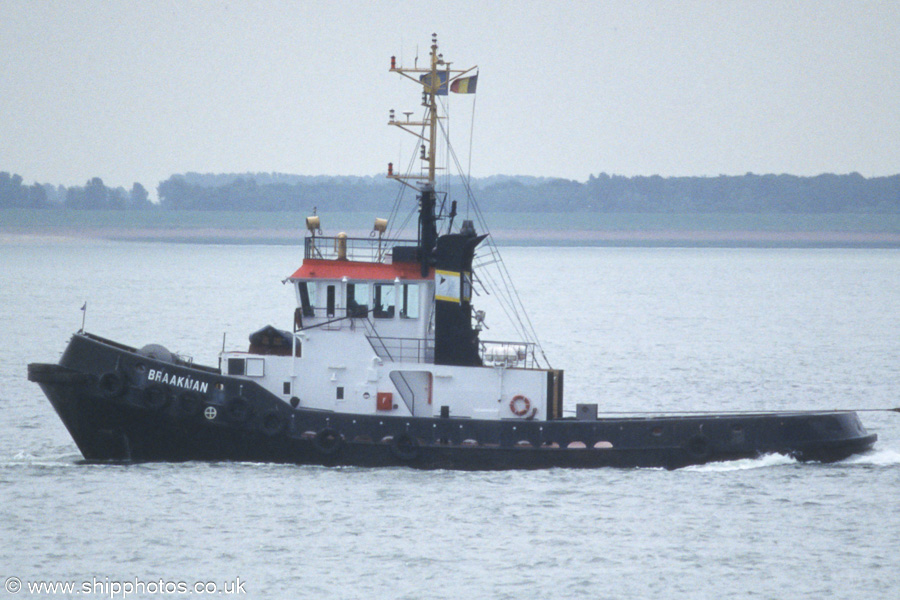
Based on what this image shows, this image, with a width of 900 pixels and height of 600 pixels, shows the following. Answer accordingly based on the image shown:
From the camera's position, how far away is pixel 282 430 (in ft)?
70.6

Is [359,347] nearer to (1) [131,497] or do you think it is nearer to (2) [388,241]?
(2) [388,241]

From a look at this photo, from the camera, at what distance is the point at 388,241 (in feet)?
73.6

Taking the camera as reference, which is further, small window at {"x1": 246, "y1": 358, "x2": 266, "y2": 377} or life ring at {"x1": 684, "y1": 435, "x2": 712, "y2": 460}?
life ring at {"x1": 684, "y1": 435, "x2": 712, "y2": 460}

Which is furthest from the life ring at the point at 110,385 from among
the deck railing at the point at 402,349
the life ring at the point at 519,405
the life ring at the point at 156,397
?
the life ring at the point at 519,405

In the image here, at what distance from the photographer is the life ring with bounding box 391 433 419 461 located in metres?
21.4

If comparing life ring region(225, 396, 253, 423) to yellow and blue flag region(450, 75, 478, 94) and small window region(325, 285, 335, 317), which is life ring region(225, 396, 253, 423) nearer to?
small window region(325, 285, 335, 317)

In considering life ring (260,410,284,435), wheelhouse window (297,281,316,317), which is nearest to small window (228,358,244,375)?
life ring (260,410,284,435)

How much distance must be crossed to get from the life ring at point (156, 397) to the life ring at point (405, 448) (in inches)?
151

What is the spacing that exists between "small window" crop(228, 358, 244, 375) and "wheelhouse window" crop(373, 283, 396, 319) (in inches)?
95.1

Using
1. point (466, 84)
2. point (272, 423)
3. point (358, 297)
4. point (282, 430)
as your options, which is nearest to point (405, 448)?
point (282, 430)

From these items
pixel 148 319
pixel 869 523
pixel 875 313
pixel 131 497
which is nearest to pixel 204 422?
pixel 131 497

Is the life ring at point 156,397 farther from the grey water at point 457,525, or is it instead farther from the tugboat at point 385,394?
the grey water at point 457,525

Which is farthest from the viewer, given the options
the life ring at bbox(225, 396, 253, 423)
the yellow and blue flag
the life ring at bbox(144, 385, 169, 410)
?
the yellow and blue flag

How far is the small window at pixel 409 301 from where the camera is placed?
2222 centimetres
